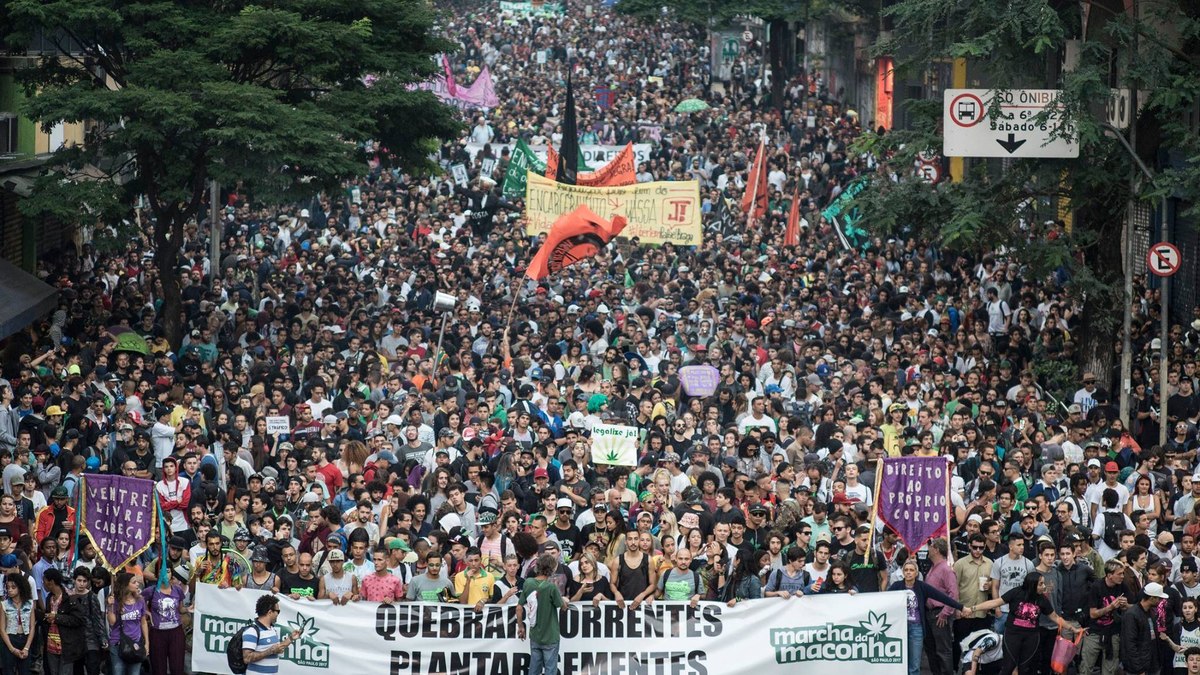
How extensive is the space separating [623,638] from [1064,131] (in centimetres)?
1084

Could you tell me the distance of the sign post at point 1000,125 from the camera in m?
23.6

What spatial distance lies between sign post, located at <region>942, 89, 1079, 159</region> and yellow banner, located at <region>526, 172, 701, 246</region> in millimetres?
6685

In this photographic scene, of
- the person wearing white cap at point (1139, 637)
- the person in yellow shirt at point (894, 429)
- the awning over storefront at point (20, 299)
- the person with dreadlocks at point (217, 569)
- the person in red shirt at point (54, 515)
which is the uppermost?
the awning over storefront at point (20, 299)

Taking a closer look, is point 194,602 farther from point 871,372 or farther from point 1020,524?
point 871,372

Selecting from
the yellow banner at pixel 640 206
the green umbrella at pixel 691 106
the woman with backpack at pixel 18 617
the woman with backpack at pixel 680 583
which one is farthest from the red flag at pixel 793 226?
the green umbrella at pixel 691 106

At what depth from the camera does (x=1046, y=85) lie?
25.8m

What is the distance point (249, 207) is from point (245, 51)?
41.3 feet

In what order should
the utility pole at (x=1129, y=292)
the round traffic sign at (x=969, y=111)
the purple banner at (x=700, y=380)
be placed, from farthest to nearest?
the round traffic sign at (x=969, y=111), the utility pole at (x=1129, y=292), the purple banner at (x=700, y=380)

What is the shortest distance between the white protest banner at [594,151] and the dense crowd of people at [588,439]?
205 inches

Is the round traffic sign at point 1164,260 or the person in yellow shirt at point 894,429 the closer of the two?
the person in yellow shirt at point 894,429

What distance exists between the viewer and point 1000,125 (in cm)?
2380

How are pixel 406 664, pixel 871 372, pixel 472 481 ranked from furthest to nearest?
pixel 871 372, pixel 472 481, pixel 406 664

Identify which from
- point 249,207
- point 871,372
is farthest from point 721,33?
point 871,372

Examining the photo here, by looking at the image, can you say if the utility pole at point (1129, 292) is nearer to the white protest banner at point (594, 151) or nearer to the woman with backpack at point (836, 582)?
the woman with backpack at point (836, 582)
